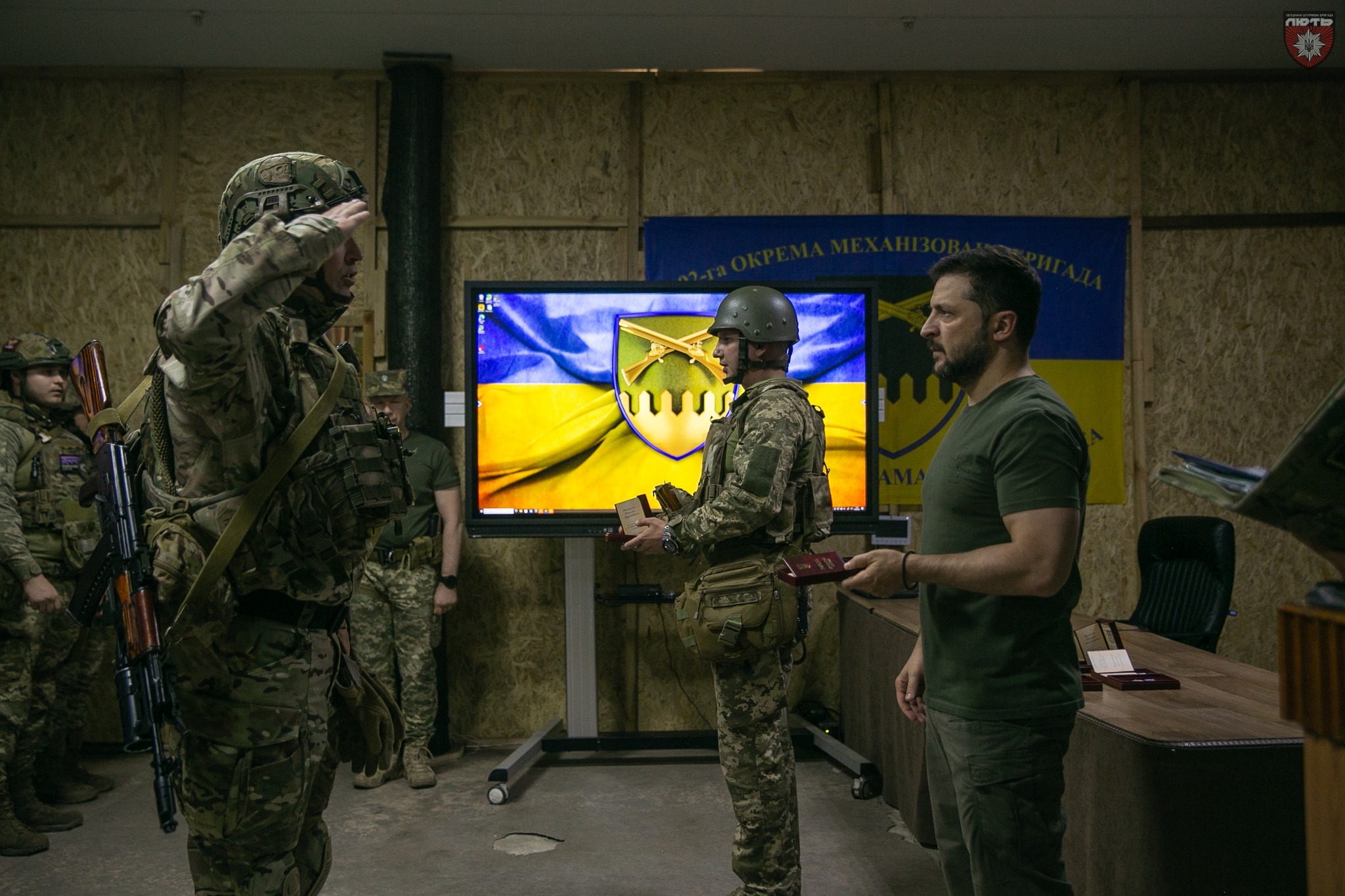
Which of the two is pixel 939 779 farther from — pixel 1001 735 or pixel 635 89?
pixel 635 89

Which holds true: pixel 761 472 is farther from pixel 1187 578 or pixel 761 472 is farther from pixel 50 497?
pixel 50 497

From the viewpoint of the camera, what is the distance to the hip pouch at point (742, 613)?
2.82 metres

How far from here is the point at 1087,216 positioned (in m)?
5.14

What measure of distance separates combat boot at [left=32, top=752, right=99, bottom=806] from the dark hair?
4.29m

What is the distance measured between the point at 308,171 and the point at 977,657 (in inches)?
65.2

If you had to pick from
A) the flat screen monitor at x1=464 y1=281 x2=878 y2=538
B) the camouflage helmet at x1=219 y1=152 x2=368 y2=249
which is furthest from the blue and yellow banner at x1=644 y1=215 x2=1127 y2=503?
the camouflage helmet at x1=219 y1=152 x2=368 y2=249

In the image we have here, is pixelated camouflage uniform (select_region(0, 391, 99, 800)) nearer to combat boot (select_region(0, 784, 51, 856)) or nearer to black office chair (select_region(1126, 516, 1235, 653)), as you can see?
combat boot (select_region(0, 784, 51, 856))

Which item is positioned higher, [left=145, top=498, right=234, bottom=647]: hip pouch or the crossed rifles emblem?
the crossed rifles emblem

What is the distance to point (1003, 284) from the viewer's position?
1.89 metres

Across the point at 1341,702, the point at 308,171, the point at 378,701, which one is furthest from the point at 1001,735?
the point at 308,171

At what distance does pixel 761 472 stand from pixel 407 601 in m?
2.43

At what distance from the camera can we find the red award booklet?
1.94 m

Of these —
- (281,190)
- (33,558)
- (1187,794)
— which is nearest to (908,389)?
(1187,794)

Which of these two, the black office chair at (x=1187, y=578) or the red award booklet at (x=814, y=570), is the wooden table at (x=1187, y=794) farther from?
the black office chair at (x=1187, y=578)
